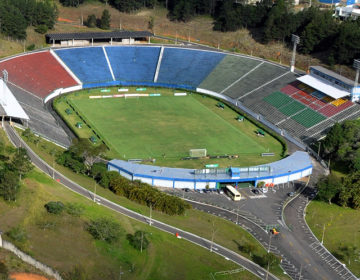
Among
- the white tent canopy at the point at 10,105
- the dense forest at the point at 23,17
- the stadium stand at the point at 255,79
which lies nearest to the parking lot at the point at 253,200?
the white tent canopy at the point at 10,105

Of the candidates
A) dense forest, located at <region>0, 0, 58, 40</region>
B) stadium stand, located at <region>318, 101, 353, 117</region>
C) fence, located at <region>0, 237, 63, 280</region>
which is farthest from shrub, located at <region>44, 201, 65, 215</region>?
dense forest, located at <region>0, 0, 58, 40</region>

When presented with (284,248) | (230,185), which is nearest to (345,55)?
(230,185)

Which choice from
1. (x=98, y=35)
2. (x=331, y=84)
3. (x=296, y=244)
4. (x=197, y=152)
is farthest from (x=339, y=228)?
(x=98, y=35)

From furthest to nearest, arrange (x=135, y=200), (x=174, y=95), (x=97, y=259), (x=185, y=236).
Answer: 1. (x=174, y=95)
2. (x=135, y=200)
3. (x=185, y=236)
4. (x=97, y=259)

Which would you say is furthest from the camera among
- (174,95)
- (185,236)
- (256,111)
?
(174,95)

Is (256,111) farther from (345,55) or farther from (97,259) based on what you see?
(97,259)

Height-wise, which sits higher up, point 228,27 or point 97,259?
point 228,27
